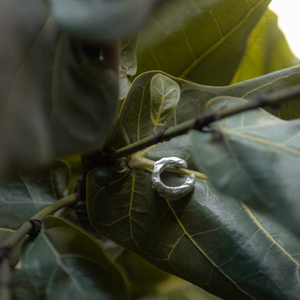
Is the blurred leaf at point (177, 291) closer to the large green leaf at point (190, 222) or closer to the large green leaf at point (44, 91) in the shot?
the large green leaf at point (190, 222)

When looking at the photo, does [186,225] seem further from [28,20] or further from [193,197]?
[28,20]

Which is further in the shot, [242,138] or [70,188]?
[70,188]

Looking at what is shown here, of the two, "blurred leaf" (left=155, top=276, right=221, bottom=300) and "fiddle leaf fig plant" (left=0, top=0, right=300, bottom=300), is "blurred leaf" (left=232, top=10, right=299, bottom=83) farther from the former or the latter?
"blurred leaf" (left=155, top=276, right=221, bottom=300)

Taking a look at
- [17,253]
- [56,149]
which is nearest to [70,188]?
[17,253]

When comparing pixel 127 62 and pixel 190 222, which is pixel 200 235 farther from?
pixel 127 62

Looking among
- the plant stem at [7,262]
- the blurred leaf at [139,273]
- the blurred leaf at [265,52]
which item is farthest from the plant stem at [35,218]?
the blurred leaf at [265,52]

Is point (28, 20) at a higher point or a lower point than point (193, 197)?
higher
